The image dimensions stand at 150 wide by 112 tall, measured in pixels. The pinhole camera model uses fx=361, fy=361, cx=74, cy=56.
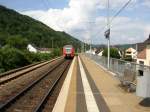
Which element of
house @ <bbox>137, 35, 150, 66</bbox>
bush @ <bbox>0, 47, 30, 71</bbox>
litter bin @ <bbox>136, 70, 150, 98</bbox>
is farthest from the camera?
house @ <bbox>137, 35, 150, 66</bbox>

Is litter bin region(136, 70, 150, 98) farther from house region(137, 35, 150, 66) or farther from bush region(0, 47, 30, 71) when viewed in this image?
house region(137, 35, 150, 66)

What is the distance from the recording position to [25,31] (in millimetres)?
169250

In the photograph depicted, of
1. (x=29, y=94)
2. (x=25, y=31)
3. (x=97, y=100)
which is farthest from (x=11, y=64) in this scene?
(x=25, y=31)

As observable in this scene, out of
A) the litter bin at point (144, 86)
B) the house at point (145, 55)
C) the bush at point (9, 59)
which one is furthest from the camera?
the house at point (145, 55)

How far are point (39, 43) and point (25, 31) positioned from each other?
393 inches

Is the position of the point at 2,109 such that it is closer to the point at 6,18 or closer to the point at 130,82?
the point at 130,82

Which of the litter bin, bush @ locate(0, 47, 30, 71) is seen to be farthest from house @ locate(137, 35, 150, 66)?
the litter bin

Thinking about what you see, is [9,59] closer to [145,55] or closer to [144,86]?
[145,55]

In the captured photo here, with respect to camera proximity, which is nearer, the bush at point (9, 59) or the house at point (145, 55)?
the bush at point (9, 59)

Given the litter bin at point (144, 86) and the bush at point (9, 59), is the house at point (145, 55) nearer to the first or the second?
the bush at point (9, 59)

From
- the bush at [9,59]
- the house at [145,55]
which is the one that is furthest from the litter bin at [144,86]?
the house at [145,55]

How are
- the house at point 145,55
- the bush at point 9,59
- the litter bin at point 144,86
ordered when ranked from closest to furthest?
1. the litter bin at point 144,86
2. the bush at point 9,59
3. the house at point 145,55

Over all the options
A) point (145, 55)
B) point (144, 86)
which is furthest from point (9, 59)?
point (144, 86)

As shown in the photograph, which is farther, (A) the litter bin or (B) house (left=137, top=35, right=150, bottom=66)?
(B) house (left=137, top=35, right=150, bottom=66)
